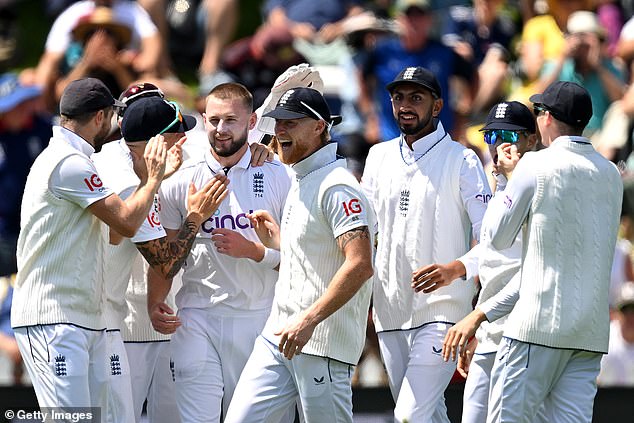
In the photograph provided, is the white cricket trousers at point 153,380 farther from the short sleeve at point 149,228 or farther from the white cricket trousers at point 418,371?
the white cricket trousers at point 418,371

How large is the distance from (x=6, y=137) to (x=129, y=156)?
440 centimetres

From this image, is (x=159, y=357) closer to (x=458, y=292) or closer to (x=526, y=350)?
(x=458, y=292)

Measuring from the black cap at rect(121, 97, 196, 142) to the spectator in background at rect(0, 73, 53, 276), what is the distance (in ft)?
13.6

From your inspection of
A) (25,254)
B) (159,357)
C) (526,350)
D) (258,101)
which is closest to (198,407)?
(159,357)

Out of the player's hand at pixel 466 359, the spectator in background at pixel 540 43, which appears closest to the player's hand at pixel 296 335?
the player's hand at pixel 466 359

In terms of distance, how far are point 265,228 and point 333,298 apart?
1.12 m

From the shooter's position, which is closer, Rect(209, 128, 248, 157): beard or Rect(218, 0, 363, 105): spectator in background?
Rect(209, 128, 248, 157): beard

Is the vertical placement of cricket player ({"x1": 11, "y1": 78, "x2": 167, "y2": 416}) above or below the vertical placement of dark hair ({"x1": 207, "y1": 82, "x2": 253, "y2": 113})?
below

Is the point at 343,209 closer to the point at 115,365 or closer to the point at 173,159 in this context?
the point at 173,159

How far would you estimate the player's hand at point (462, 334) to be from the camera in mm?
7121

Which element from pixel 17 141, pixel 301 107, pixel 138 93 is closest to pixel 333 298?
pixel 301 107

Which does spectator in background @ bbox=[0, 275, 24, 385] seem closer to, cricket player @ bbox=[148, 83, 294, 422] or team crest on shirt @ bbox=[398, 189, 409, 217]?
cricket player @ bbox=[148, 83, 294, 422]

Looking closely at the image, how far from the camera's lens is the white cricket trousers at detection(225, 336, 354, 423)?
277 inches

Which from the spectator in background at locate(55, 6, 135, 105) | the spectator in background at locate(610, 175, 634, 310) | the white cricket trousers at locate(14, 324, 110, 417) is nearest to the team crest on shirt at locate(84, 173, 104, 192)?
the white cricket trousers at locate(14, 324, 110, 417)
